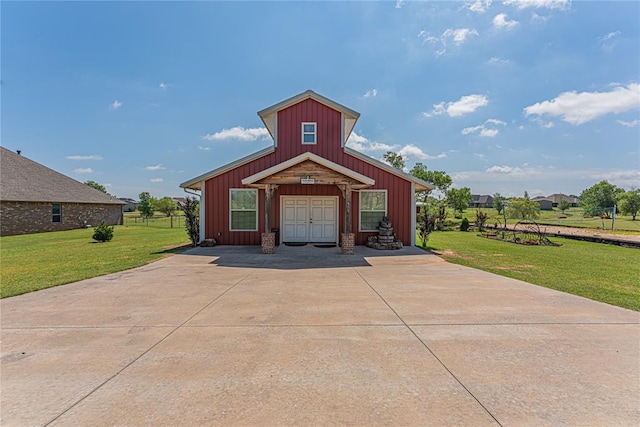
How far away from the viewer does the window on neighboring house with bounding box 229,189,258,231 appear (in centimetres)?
1337

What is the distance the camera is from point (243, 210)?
13.4m

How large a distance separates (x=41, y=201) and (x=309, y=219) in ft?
70.3

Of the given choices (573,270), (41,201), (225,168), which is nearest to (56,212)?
(41,201)

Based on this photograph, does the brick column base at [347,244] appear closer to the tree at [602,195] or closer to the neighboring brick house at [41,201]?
the neighboring brick house at [41,201]

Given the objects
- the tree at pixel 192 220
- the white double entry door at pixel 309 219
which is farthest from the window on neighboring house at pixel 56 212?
the white double entry door at pixel 309 219

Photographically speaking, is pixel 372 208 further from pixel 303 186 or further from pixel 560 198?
pixel 560 198

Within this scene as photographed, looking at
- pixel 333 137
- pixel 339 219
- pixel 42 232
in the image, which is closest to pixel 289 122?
pixel 333 137

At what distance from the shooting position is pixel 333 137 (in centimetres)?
1368

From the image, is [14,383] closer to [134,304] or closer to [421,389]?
[134,304]

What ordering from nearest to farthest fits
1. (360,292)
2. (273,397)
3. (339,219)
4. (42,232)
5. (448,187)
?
(273,397), (360,292), (339,219), (42,232), (448,187)

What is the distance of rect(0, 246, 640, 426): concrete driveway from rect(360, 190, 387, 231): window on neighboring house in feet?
23.6

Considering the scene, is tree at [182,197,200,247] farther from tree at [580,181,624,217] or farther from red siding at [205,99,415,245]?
tree at [580,181,624,217]

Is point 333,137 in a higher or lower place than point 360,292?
higher

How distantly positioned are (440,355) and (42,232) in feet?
94.4
